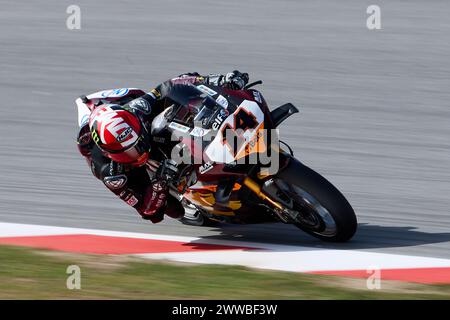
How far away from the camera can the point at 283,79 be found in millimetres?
12539

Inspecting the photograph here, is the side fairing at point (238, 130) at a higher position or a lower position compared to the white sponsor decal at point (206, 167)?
higher

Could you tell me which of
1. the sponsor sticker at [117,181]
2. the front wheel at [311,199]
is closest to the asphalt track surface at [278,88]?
the front wheel at [311,199]

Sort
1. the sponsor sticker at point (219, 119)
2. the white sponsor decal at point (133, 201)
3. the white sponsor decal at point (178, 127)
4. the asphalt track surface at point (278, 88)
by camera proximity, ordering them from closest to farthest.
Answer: the sponsor sticker at point (219, 119) → the white sponsor decal at point (178, 127) → the white sponsor decal at point (133, 201) → the asphalt track surface at point (278, 88)

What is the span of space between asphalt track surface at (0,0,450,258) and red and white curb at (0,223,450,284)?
20 cm

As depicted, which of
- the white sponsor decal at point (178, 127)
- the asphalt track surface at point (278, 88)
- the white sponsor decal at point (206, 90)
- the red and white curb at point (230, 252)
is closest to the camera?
the red and white curb at point (230, 252)

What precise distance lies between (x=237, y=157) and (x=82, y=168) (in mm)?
3168

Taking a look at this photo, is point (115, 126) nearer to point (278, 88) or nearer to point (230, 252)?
point (230, 252)

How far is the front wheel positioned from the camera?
24.0 ft

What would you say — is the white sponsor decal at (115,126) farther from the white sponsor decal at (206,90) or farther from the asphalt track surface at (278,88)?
the asphalt track surface at (278,88)

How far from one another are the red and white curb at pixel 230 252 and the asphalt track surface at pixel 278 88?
0.20 metres

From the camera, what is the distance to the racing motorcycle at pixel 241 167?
7223mm

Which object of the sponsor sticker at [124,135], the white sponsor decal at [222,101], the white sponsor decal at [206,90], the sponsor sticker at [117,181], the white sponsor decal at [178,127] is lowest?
the sponsor sticker at [117,181]

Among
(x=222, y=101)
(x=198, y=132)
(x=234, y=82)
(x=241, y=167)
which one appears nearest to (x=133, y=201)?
(x=198, y=132)

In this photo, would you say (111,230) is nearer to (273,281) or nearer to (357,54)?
(273,281)
